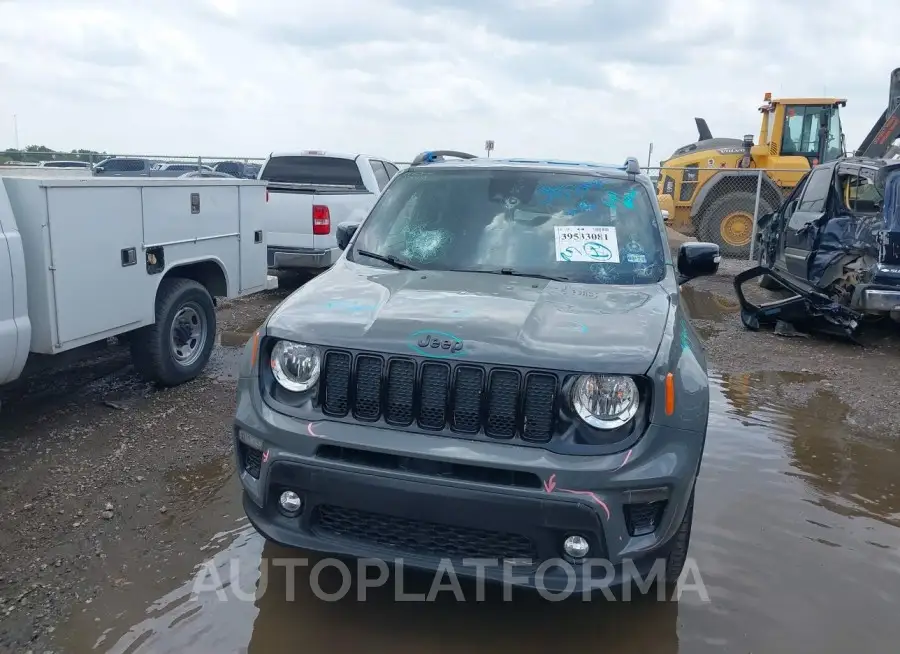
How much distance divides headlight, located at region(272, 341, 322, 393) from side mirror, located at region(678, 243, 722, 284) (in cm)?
236

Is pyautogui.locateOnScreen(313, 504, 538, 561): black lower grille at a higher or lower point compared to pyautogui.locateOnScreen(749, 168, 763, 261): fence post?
lower

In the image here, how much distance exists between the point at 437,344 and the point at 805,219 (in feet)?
25.3

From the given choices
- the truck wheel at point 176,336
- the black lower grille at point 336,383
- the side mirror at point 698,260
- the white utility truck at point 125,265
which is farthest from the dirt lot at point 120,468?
the side mirror at point 698,260

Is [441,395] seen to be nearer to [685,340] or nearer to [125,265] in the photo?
[685,340]

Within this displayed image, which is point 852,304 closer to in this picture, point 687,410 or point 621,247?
point 621,247

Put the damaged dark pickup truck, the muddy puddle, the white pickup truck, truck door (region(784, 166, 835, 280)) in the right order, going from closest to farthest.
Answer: the muddy puddle
the damaged dark pickup truck
truck door (region(784, 166, 835, 280))
the white pickup truck

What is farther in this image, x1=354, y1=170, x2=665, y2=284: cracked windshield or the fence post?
the fence post

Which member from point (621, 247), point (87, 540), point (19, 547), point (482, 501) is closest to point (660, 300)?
point (621, 247)

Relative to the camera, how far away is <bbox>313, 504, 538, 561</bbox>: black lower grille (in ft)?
8.85

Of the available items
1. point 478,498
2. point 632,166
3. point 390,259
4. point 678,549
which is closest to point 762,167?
point 632,166

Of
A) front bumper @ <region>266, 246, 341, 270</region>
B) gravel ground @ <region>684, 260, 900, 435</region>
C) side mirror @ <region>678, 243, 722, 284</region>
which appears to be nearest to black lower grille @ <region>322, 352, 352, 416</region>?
side mirror @ <region>678, 243, 722, 284</region>

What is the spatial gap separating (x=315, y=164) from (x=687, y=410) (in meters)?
8.86

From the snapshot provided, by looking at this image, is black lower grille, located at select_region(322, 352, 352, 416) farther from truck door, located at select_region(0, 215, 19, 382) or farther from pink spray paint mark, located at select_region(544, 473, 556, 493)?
truck door, located at select_region(0, 215, 19, 382)

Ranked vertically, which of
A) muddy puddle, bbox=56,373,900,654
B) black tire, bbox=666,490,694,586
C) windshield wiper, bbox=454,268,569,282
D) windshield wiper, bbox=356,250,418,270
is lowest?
muddy puddle, bbox=56,373,900,654
